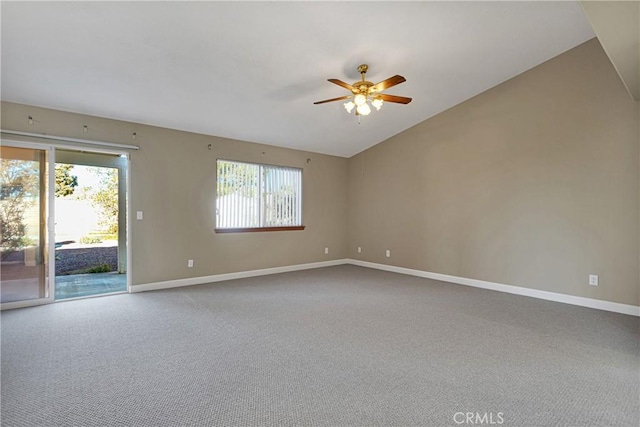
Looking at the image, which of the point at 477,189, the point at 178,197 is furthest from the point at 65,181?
the point at 477,189

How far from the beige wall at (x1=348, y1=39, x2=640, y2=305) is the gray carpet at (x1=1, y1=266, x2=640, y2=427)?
71 cm

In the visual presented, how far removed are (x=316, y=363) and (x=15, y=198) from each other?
14.1ft

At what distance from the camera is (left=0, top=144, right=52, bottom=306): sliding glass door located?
394 cm

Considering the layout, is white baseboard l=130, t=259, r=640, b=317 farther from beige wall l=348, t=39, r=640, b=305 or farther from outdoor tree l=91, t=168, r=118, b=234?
outdoor tree l=91, t=168, r=118, b=234

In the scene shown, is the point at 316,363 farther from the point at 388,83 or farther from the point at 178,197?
the point at 178,197

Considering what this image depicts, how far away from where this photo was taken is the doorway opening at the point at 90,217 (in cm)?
618

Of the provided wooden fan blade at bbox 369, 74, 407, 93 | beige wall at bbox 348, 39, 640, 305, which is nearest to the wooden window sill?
beige wall at bbox 348, 39, 640, 305

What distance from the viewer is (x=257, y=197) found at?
6047mm

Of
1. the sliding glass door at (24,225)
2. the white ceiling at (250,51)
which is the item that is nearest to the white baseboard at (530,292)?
the white ceiling at (250,51)

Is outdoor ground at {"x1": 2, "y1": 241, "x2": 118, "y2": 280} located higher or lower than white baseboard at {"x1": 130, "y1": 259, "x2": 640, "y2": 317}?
higher

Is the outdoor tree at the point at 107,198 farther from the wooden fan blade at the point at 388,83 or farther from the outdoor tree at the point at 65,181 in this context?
the wooden fan blade at the point at 388,83

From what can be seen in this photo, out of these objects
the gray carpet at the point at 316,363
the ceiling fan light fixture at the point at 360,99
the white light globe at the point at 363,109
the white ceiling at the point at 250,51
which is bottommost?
the gray carpet at the point at 316,363

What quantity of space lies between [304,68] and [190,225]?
3051mm

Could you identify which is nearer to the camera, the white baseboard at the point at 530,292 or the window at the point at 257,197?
the white baseboard at the point at 530,292
